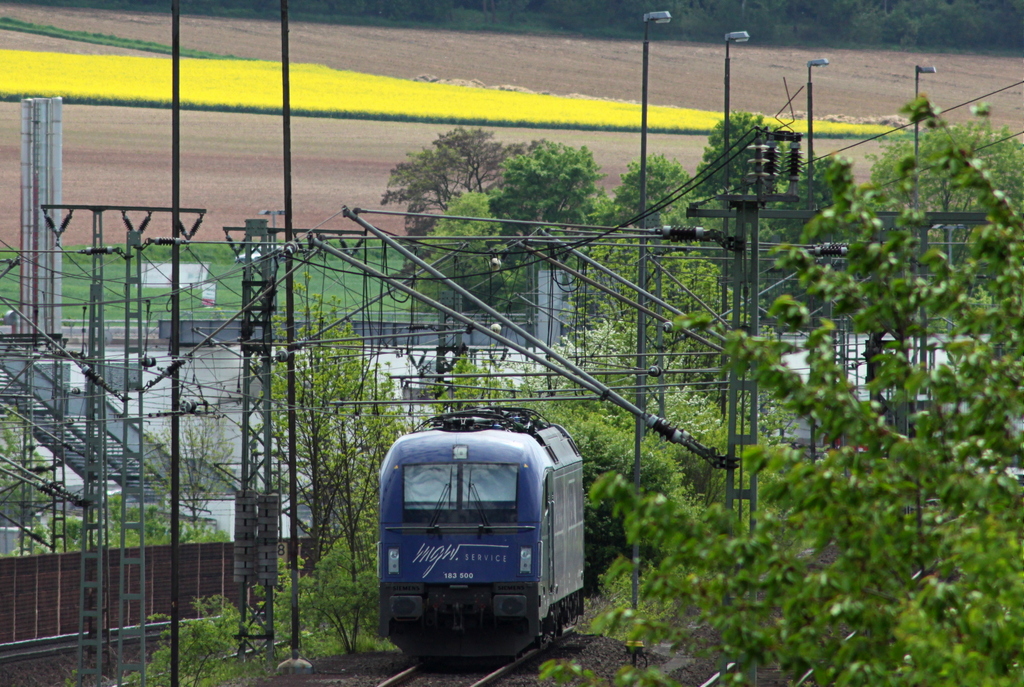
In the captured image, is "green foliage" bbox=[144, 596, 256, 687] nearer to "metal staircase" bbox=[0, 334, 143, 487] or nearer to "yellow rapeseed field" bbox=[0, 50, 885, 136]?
"metal staircase" bbox=[0, 334, 143, 487]

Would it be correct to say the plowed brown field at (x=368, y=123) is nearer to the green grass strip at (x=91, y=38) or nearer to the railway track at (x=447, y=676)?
the green grass strip at (x=91, y=38)

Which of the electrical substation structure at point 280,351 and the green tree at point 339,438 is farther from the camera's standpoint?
the green tree at point 339,438

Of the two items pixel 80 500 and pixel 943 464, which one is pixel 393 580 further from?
pixel 943 464

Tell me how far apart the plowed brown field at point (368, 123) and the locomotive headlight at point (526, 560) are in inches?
2835

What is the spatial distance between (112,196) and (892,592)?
8943cm

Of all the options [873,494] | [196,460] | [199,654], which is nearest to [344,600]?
[199,654]

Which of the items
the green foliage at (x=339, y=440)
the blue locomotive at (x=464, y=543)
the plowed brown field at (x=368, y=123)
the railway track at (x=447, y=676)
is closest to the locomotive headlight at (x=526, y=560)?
the blue locomotive at (x=464, y=543)

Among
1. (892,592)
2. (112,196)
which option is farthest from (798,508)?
(112,196)

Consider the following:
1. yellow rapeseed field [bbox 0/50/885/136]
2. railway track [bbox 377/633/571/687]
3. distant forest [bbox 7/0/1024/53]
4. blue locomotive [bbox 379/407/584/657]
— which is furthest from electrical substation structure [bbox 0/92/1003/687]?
distant forest [bbox 7/0/1024/53]

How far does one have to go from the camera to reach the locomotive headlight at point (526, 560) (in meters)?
20.7

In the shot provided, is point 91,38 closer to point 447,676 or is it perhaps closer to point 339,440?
point 339,440

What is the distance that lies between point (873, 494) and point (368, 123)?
343ft

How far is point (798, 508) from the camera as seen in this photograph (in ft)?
21.4

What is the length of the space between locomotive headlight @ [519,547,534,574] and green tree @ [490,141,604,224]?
232 feet
